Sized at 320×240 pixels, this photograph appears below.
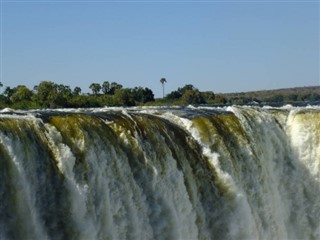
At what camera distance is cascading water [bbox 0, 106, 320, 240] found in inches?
496

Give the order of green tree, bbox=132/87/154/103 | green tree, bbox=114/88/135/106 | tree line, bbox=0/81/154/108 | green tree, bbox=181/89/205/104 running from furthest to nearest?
1. green tree, bbox=181/89/205/104
2. green tree, bbox=132/87/154/103
3. green tree, bbox=114/88/135/106
4. tree line, bbox=0/81/154/108

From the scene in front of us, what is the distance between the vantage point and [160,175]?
15719 mm

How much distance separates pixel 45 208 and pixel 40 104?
3625 cm

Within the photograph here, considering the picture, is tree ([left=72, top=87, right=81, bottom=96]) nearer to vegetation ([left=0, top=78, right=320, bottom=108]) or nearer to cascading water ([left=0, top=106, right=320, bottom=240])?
vegetation ([left=0, top=78, right=320, bottom=108])

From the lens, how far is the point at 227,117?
2034cm

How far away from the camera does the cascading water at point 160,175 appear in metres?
12.6

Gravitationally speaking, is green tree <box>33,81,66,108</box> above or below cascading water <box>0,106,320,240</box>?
above

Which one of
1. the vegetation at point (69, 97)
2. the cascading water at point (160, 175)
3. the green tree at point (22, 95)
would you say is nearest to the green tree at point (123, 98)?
the vegetation at point (69, 97)

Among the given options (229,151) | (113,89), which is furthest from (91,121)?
(113,89)

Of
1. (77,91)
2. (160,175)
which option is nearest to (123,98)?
(77,91)

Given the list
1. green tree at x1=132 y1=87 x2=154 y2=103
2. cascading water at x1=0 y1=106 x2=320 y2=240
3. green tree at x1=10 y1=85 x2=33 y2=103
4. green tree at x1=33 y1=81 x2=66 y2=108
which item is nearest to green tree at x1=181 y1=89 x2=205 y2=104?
green tree at x1=132 y1=87 x2=154 y2=103

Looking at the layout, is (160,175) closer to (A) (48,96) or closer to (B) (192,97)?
(A) (48,96)

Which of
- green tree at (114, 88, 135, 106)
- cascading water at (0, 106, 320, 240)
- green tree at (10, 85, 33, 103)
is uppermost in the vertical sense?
green tree at (10, 85, 33, 103)

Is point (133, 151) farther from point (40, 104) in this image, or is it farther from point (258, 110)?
point (40, 104)
